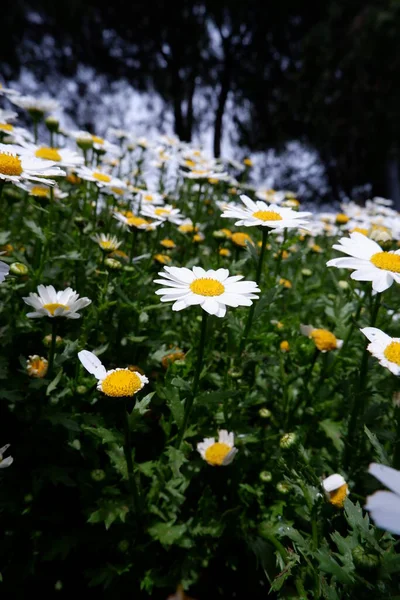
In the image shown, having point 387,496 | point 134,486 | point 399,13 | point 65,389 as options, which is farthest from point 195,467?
point 399,13

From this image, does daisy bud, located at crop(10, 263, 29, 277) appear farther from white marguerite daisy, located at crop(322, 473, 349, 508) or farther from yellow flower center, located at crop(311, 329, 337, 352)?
white marguerite daisy, located at crop(322, 473, 349, 508)

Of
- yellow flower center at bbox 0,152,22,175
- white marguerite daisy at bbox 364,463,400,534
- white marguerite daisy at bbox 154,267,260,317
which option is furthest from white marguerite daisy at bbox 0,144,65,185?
white marguerite daisy at bbox 364,463,400,534

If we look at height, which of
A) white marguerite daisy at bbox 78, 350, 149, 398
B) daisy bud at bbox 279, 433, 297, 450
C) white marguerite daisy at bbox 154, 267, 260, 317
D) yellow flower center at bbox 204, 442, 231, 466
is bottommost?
yellow flower center at bbox 204, 442, 231, 466

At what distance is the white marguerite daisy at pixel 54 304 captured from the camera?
129 centimetres

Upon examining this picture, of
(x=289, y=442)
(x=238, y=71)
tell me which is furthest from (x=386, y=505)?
(x=238, y=71)

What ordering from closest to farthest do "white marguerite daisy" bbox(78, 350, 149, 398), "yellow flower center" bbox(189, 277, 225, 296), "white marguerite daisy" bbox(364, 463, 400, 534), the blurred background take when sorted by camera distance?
"white marguerite daisy" bbox(364, 463, 400, 534) → "white marguerite daisy" bbox(78, 350, 149, 398) → "yellow flower center" bbox(189, 277, 225, 296) → the blurred background

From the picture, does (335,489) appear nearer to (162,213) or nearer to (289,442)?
(289,442)

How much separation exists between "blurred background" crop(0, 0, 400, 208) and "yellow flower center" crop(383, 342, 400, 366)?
10.6 meters

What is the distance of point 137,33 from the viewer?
453 inches

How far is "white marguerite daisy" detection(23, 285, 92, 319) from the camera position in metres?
1.29

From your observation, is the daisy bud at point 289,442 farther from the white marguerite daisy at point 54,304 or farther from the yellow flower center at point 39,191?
the yellow flower center at point 39,191

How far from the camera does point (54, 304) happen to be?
1.38m

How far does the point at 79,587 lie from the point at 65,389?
2.19 ft

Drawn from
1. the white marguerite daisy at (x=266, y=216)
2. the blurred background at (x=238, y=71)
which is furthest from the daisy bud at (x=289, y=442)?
the blurred background at (x=238, y=71)
